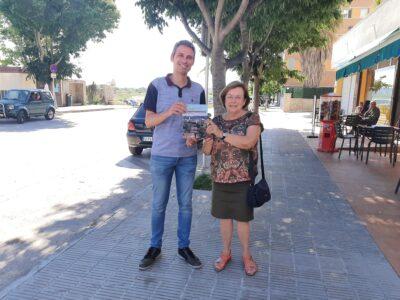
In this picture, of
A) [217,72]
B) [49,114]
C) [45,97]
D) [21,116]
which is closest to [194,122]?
[217,72]

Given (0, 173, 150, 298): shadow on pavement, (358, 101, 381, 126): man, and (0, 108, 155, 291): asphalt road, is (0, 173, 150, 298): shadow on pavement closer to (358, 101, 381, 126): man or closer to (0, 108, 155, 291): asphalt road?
(0, 108, 155, 291): asphalt road

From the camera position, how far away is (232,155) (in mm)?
3080

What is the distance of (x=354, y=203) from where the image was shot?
5.42m

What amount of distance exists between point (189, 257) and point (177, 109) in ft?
4.69

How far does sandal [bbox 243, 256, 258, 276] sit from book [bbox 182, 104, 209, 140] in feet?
4.02

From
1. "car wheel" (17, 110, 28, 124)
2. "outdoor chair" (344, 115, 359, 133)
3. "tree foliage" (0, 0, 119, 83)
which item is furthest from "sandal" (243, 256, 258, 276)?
"tree foliage" (0, 0, 119, 83)

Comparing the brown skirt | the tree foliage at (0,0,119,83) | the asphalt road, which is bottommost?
the asphalt road

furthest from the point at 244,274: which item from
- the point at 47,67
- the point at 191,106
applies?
the point at 47,67

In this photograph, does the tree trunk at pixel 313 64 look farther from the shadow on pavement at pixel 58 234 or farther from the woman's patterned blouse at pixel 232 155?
the woman's patterned blouse at pixel 232 155

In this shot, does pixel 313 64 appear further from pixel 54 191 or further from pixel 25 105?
pixel 54 191

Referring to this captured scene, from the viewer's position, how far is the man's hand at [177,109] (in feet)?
9.55

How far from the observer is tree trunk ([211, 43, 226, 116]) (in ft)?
19.5

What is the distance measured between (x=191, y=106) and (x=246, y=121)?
472 mm

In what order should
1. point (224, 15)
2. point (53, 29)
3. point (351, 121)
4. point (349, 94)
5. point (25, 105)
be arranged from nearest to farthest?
1. point (224, 15)
2. point (351, 121)
3. point (25, 105)
4. point (349, 94)
5. point (53, 29)
